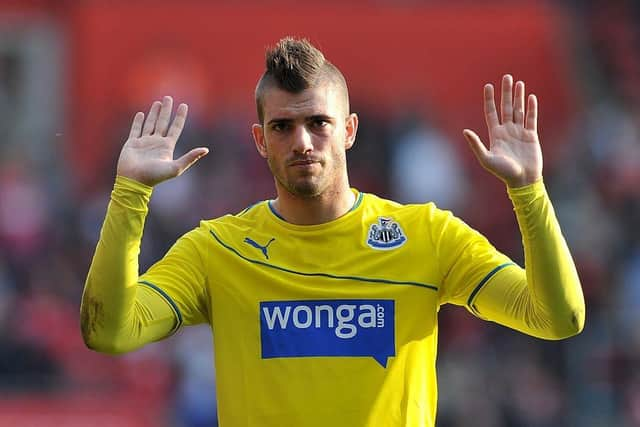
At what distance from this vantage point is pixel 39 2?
19484mm

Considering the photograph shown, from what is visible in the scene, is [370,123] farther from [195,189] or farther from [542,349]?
[542,349]

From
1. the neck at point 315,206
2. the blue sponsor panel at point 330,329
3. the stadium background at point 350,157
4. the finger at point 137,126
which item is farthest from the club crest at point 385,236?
the stadium background at point 350,157

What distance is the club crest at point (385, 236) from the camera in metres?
5.20

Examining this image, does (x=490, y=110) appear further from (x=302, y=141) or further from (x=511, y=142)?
(x=302, y=141)

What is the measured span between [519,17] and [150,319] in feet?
43.8

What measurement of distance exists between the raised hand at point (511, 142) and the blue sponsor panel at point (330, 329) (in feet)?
2.22

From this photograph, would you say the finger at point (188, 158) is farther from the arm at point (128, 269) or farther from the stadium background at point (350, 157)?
the stadium background at point (350, 157)

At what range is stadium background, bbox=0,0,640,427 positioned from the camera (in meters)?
11.6

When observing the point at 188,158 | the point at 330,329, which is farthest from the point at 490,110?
the point at 188,158

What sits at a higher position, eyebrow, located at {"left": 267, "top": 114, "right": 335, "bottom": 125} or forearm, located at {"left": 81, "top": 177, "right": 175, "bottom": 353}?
eyebrow, located at {"left": 267, "top": 114, "right": 335, "bottom": 125}

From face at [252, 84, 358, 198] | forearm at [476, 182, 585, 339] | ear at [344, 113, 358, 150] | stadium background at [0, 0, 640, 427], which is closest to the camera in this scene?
forearm at [476, 182, 585, 339]

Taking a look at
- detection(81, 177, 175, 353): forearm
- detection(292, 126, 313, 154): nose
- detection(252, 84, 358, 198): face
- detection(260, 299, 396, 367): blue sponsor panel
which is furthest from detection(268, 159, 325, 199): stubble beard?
detection(81, 177, 175, 353): forearm

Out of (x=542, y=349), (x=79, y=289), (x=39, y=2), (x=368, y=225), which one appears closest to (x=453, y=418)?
(x=542, y=349)

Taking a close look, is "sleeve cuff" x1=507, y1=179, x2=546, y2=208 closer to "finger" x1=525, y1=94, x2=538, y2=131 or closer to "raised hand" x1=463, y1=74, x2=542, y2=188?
"raised hand" x1=463, y1=74, x2=542, y2=188
